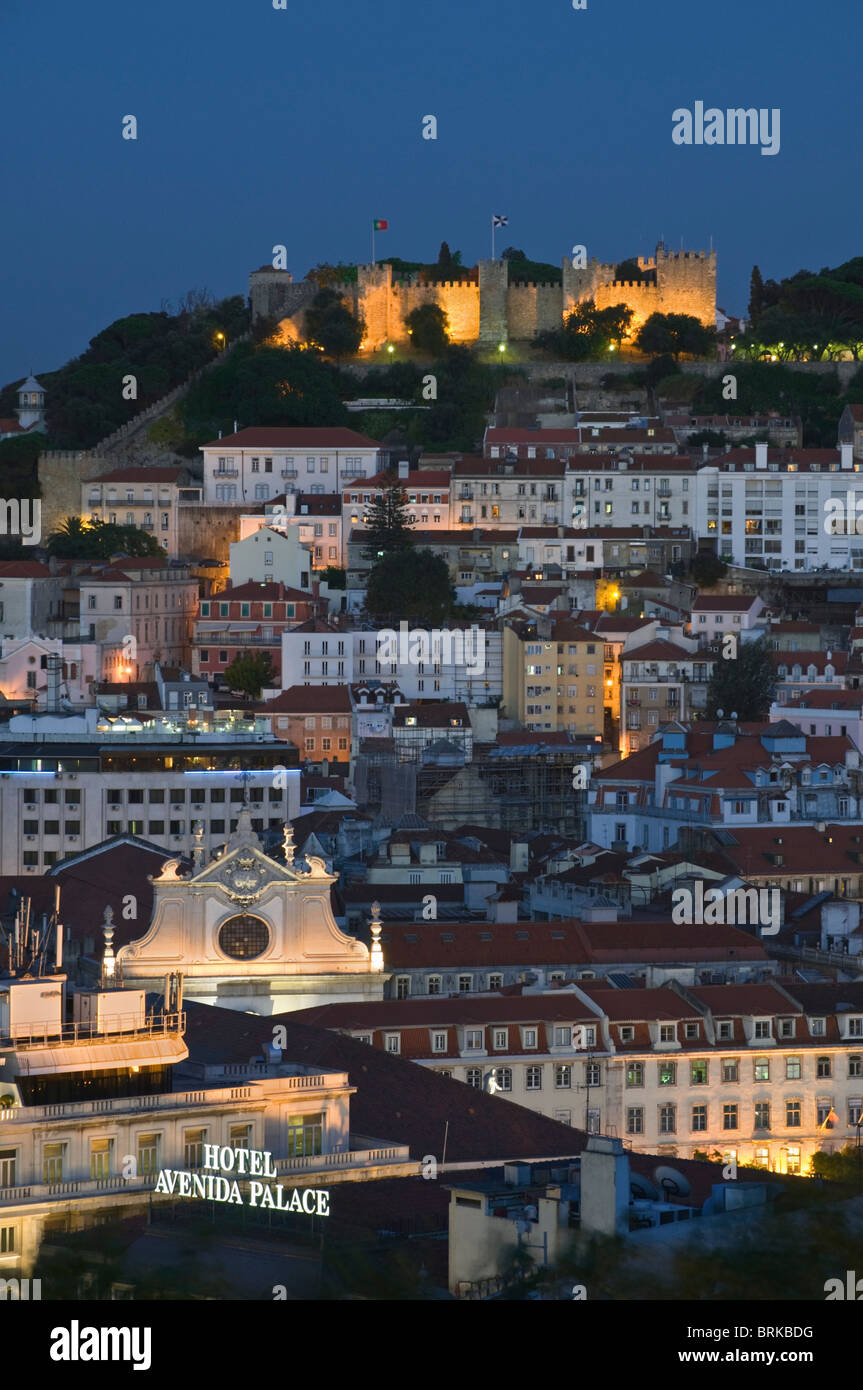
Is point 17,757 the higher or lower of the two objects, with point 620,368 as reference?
lower

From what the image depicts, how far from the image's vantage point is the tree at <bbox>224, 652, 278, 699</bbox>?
78312 mm

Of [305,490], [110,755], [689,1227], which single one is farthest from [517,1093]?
[305,490]

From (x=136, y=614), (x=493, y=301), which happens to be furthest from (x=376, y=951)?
(x=493, y=301)

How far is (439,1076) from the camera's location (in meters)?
36.3

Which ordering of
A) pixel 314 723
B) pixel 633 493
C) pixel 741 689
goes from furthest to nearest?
pixel 633 493 < pixel 741 689 < pixel 314 723

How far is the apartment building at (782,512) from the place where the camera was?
87.2 meters

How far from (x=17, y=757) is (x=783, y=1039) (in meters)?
25.5

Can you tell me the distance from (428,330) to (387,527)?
15880mm

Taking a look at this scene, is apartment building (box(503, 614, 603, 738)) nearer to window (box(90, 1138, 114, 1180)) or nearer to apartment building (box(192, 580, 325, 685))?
→ apartment building (box(192, 580, 325, 685))

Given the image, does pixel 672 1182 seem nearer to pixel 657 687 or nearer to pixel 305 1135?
pixel 305 1135

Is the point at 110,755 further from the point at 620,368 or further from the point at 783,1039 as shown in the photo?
the point at 620,368

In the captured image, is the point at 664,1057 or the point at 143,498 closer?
the point at 664,1057

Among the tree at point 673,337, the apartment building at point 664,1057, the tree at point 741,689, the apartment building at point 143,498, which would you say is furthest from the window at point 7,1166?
the tree at point 673,337

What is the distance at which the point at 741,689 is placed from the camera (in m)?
74.5
